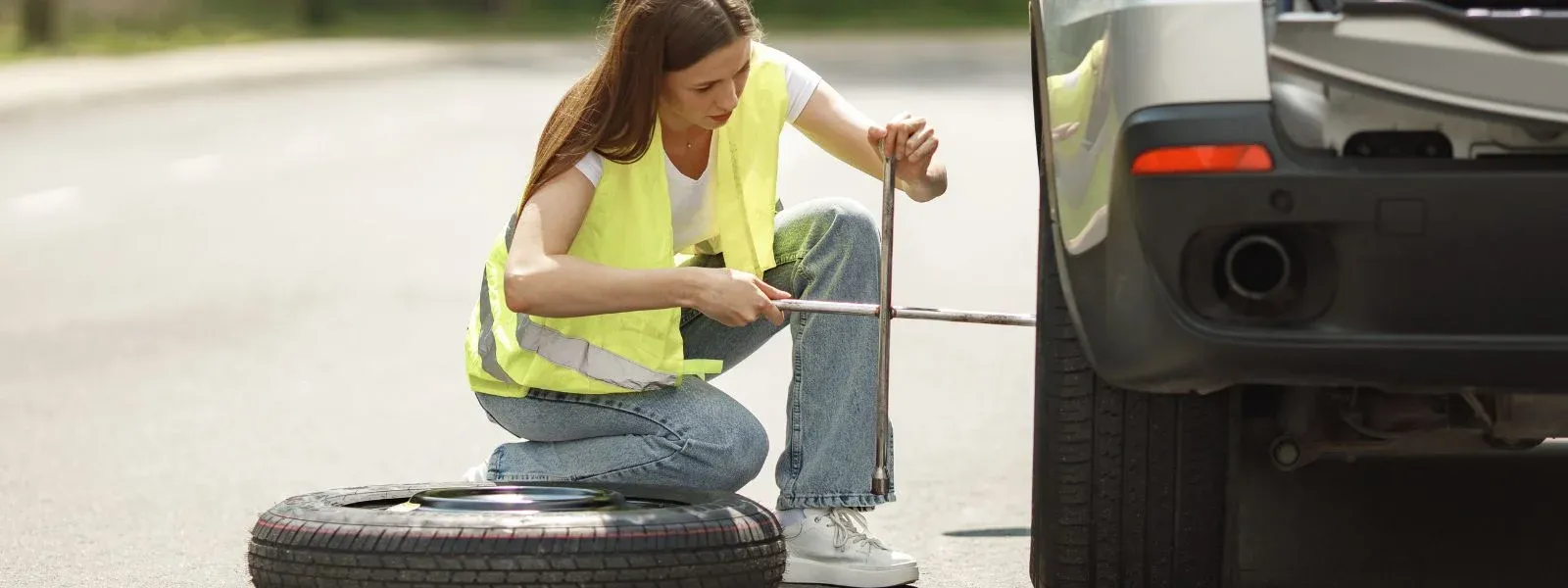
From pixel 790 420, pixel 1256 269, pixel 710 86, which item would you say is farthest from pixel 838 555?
pixel 1256 269

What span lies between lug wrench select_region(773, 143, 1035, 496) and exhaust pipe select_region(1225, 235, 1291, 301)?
90 cm

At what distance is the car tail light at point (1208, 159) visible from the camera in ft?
8.61

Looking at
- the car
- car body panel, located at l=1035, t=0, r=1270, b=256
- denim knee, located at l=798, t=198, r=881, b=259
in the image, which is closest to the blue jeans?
denim knee, located at l=798, t=198, r=881, b=259

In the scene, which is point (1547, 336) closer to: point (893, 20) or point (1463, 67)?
point (1463, 67)

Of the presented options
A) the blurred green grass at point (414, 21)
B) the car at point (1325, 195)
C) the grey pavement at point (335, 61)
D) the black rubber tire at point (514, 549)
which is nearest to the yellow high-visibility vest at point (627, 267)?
the black rubber tire at point (514, 549)

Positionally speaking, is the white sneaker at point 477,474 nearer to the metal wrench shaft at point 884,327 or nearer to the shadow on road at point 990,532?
the metal wrench shaft at point 884,327

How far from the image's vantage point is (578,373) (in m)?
3.77

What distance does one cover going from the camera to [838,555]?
3828mm

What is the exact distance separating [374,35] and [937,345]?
29857 millimetres

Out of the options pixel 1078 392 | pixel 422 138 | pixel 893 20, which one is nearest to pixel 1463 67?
pixel 1078 392

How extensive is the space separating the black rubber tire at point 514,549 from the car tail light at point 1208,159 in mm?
903

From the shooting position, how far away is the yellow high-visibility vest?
3.77 m

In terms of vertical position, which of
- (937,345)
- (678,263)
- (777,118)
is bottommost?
(937,345)

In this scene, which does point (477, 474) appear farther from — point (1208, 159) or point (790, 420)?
point (1208, 159)
